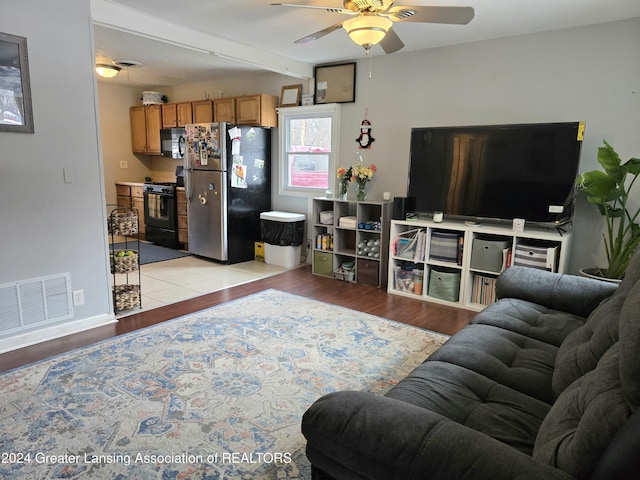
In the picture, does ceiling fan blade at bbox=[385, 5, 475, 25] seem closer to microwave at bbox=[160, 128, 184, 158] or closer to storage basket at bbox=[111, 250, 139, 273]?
storage basket at bbox=[111, 250, 139, 273]

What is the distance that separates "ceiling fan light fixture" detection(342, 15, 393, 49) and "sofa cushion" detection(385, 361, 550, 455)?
6.67 feet

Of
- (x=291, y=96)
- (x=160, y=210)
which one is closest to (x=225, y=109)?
(x=291, y=96)

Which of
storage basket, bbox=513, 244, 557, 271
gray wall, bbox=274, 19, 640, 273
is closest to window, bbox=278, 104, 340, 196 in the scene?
gray wall, bbox=274, 19, 640, 273

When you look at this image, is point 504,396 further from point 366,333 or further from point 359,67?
point 359,67

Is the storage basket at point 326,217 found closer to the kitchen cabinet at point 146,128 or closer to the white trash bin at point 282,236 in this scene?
the white trash bin at point 282,236

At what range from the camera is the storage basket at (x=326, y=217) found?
476cm

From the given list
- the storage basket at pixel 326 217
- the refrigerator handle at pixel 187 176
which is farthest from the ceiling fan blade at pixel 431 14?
the refrigerator handle at pixel 187 176

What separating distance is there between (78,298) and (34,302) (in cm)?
29

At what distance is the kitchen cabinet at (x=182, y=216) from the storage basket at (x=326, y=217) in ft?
7.21

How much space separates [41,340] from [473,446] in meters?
3.05

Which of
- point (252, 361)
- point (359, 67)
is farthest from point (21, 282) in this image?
point (359, 67)

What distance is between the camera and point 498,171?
3.64m

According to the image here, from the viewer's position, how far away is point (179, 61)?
4914 millimetres

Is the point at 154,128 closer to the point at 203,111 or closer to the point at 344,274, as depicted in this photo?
the point at 203,111
